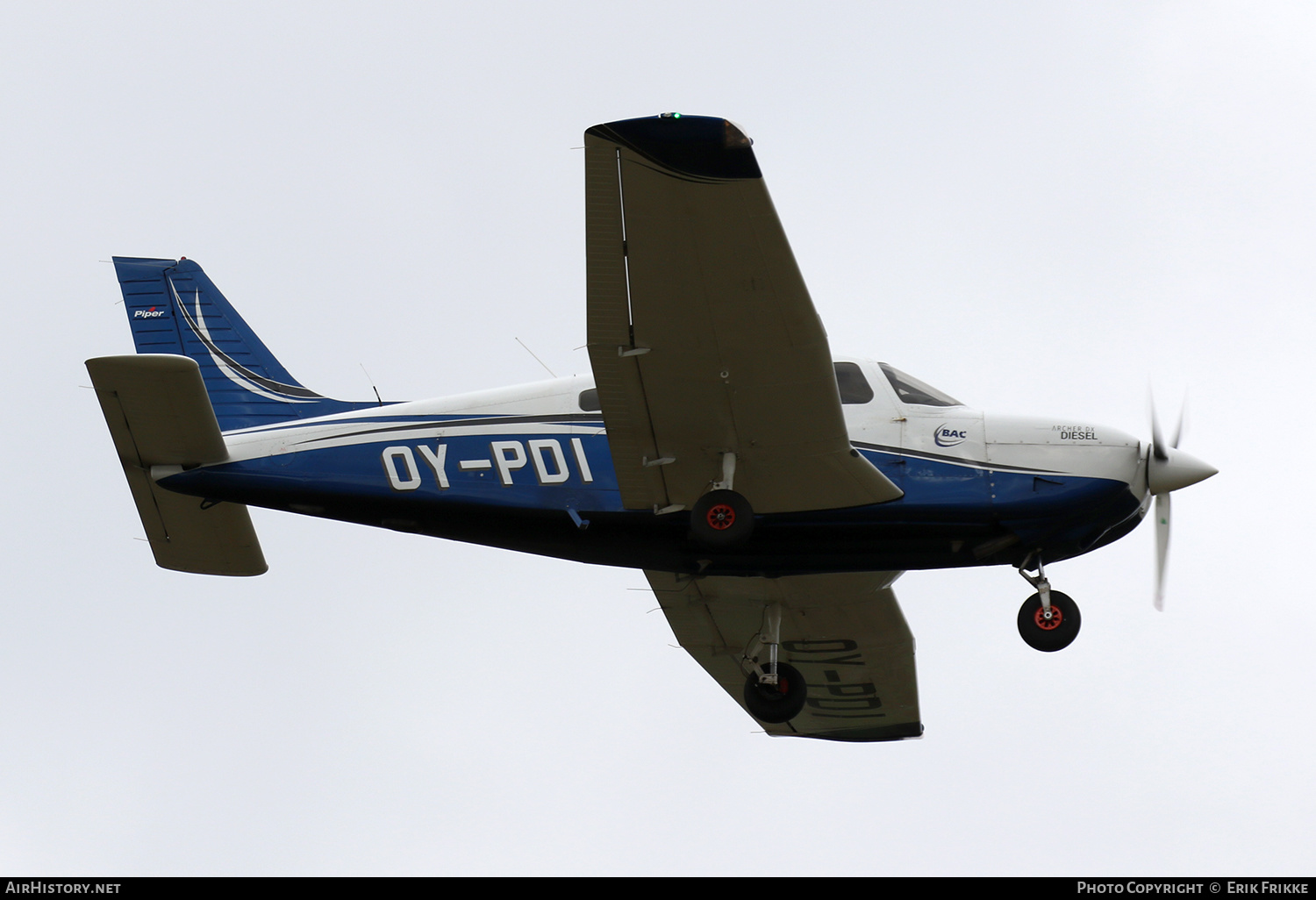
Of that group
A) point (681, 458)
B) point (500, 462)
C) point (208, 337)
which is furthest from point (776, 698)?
point (208, 337)

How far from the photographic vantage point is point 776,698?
47.0ft

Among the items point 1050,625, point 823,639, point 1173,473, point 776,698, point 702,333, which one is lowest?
point 823,639

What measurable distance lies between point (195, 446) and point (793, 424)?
18.5 feet

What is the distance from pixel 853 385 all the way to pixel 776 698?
3.42 meters

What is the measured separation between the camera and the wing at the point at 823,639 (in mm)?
15117

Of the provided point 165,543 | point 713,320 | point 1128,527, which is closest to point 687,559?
point 713,320

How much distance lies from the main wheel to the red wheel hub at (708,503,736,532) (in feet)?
9.61

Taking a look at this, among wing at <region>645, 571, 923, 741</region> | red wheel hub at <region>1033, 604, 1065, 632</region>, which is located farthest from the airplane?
wing at <region>645, 571, 923, 741</region>

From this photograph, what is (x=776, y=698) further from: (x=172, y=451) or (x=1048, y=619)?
(x=172, y=451)

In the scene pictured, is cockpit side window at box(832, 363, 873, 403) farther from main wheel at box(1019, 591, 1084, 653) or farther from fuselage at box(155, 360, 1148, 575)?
main wheel at box(1019, 591, 1084, 653)

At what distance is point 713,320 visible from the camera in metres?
11.3

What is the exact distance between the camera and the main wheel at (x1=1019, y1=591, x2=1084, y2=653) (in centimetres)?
1279

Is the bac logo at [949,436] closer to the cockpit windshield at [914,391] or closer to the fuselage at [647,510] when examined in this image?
the fuselage at [647,510]
